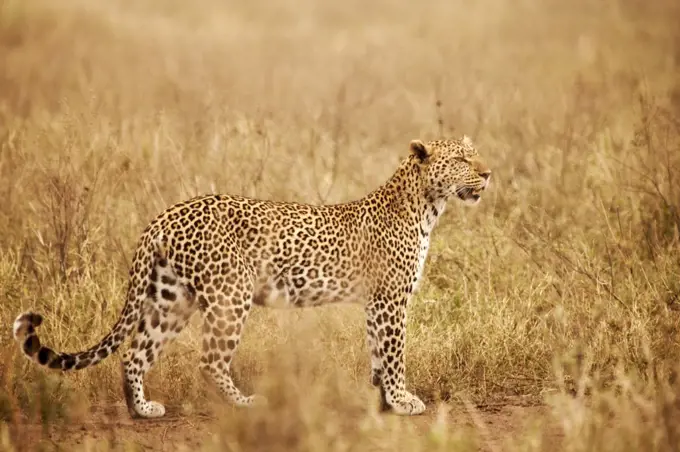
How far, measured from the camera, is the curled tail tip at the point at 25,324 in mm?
7449

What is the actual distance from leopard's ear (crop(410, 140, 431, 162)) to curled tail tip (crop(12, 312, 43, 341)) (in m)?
2.57

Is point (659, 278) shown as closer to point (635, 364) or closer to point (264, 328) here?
point (635, 364)

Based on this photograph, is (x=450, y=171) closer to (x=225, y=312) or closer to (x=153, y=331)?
(x=225, y=312)

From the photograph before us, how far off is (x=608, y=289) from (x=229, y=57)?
13619 mm

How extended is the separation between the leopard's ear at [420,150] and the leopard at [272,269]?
1 centimetres

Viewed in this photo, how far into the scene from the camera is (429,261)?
1072 centimetres

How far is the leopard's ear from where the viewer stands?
8.72 m

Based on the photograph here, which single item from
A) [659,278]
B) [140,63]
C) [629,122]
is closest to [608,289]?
[659,278]

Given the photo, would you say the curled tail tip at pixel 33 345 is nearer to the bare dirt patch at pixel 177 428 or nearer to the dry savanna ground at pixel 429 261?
the dry savanna ground at pixel 429 261

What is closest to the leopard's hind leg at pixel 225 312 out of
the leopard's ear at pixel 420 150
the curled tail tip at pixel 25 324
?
the curled tail tip at pixel 25 324

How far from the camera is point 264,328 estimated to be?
926 cm

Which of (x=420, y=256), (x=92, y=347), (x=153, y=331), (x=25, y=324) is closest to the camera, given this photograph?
(x=25, y=324)

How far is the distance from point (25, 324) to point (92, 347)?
563 millimetres

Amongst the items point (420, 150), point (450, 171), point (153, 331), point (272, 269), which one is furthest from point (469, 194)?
point (153, 331)
